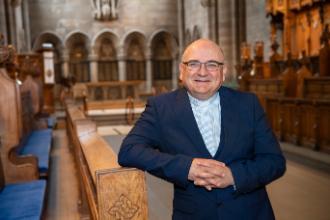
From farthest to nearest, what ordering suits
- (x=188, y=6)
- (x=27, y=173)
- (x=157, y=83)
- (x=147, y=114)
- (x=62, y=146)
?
(x=157, y=83)
(x=188, y=6)
(x=62, y=146)
(x=27, y=173)
(x=147, y=114)

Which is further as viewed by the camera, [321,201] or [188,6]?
[188,6]

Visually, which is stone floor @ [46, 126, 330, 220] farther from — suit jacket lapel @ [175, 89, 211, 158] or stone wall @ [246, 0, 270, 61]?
stone wall @ [246, 0, 270, 61]

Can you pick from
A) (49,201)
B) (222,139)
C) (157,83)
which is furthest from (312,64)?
(157,83)

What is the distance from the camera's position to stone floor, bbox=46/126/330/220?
3.47 m

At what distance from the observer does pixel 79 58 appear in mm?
18719

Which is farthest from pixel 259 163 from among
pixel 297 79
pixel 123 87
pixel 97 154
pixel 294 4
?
pixel 123 87

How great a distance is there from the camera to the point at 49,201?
390 centimetres

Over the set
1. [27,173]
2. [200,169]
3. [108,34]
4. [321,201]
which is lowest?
[321,201]

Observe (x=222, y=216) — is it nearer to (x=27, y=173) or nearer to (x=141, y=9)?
(x=27, y=173)

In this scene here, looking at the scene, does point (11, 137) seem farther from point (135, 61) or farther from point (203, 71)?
point (135, 61)

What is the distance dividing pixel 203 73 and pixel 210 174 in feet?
1.49

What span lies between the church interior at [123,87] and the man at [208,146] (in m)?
0.17

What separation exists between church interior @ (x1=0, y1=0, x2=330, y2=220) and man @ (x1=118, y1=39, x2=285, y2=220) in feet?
0.54

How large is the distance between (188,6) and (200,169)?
17.1 m
